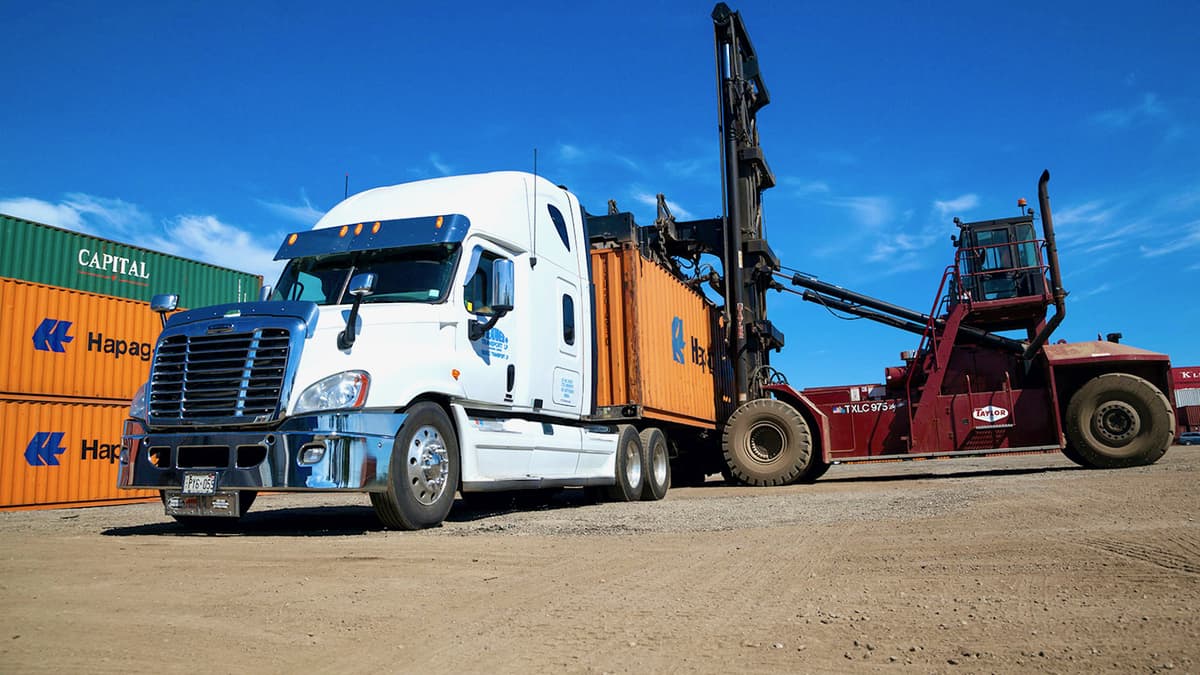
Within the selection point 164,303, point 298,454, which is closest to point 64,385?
point 164,303

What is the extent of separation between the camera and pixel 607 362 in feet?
37.1

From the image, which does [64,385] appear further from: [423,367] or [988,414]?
[988,414]

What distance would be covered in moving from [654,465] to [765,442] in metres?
3.91

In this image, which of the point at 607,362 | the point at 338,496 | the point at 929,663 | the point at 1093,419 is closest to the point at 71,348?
the point at 338,496

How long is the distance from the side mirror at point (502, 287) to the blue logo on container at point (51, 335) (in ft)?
28.9

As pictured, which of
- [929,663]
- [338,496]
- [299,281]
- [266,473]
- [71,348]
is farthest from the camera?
[338,496]

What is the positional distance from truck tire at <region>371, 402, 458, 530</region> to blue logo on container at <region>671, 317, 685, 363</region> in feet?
19.7

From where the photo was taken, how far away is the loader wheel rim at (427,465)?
7.20 meters

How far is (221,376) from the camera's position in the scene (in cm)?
703

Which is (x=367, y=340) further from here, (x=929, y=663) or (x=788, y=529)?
(x=929, y=663)

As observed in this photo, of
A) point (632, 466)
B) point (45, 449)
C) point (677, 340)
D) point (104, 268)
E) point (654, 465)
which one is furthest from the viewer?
point (104, 268)

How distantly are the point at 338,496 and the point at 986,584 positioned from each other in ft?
39.8

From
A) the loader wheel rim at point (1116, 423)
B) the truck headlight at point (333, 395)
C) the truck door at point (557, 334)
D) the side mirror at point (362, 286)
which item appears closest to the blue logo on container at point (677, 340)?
the truck door at point (557, 334)

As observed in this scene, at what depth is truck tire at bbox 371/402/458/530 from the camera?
6.96m
